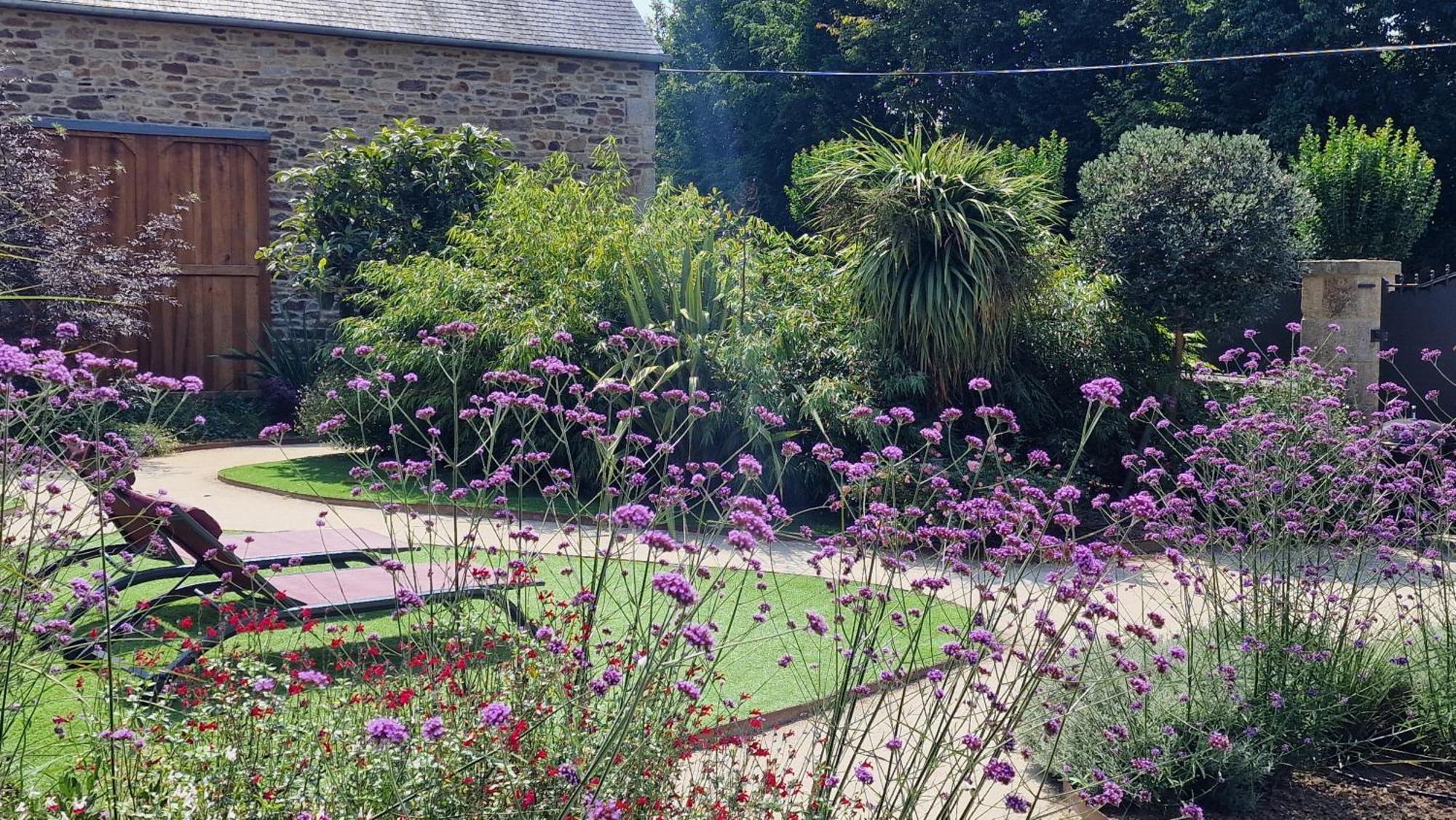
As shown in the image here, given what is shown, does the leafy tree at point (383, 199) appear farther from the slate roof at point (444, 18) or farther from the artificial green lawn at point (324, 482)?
the artificial green lawn at point (324, 482)

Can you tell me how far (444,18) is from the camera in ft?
47.4

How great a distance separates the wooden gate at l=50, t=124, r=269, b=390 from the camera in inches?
515

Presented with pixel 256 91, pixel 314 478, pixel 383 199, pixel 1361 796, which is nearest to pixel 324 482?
pixel 314 478

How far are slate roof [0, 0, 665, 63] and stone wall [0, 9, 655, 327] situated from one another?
0.27 meters

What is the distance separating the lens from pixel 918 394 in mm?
8680

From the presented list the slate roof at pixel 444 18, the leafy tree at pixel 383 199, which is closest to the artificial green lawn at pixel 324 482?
the leafy tree at pixel 383 199

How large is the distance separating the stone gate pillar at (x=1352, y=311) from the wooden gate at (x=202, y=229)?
10636 millimetres

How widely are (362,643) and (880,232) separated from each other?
544 cm

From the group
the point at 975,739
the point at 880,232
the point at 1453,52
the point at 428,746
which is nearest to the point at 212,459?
the point at 880,232

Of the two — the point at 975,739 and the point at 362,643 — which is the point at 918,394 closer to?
the point at 362,643

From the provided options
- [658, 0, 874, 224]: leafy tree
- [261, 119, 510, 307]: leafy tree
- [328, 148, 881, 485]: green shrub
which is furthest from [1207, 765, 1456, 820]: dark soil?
[658, 0, 874, 224]: leafy tree

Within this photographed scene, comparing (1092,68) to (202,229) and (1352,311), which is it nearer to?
(1352,311)

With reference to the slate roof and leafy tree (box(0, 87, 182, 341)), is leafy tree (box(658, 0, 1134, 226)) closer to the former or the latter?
the slate roof

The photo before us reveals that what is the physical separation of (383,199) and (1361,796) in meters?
10.7
